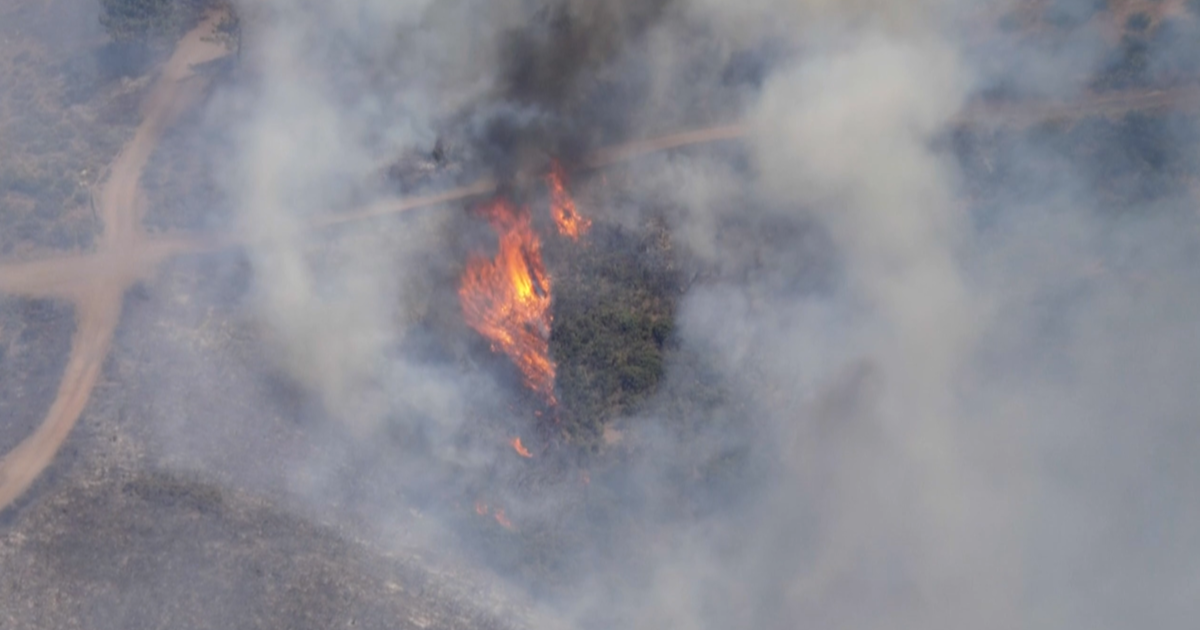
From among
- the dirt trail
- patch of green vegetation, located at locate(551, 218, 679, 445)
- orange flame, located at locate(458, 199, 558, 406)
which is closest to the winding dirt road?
the dirt trail

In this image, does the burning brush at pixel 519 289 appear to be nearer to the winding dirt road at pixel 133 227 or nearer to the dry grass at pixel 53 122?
the winding dirt road at pixel 133 227

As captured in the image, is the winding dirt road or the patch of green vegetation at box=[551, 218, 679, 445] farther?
the patch of green vegetation at box=[551, 218, 679, 445]

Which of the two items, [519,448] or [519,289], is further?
[519,289]

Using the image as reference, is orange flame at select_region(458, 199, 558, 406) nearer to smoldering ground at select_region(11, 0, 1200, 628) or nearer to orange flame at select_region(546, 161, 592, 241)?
smoldering ground at select_region(11, 0, 1200, 628)

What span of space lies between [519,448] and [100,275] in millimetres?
16986

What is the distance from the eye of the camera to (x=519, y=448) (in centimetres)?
3053

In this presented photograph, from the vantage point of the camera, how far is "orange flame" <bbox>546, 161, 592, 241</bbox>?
3475 cm

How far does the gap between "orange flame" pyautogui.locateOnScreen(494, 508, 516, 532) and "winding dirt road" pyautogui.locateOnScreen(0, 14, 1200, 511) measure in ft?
41.6

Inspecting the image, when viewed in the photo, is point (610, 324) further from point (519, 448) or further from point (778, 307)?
point (778, 307)

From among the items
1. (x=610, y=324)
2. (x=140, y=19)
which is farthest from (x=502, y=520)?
(x=140, y=19)

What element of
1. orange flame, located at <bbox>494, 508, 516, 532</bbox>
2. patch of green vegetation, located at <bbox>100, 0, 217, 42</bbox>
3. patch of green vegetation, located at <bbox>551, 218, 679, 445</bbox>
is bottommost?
orange flame, located at <bbox>494, 508, 516, 532</bbox>

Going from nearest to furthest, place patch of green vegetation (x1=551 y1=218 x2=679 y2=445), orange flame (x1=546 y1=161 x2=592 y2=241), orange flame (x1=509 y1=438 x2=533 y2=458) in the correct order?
1. orange flame (x1=509 y1=438 x2=533 y2=458)
2. patch of green vegetation (x1=551 y1=218 x2=679 y2=445)
3. orange flame (x1=546 y1=161 x2=592 y2=241)

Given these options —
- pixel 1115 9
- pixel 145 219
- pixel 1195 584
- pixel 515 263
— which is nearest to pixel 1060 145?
pixel 1115 9

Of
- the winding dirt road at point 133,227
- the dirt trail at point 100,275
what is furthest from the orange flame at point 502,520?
the dirt trail at point 100,275
